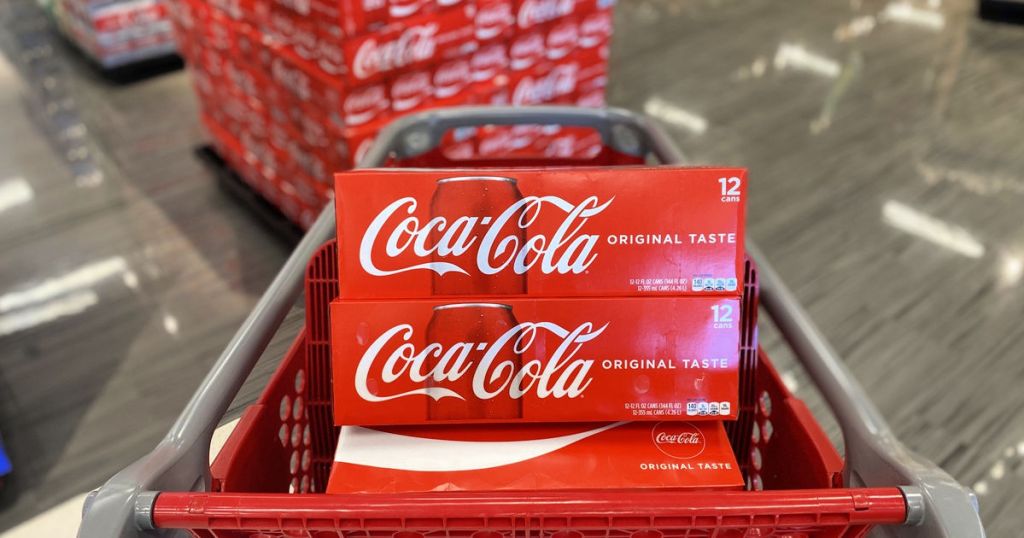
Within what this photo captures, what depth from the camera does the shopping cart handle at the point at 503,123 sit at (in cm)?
157

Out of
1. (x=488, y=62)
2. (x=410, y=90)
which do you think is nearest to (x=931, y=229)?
(x=488, y=62)

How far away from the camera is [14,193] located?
3621mm

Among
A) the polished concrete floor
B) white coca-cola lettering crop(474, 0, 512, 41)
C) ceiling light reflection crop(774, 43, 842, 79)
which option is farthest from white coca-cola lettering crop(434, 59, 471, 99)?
ceiling light reflection crop(774, 43, 842, 79)

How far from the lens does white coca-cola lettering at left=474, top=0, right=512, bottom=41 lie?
2.64 metres

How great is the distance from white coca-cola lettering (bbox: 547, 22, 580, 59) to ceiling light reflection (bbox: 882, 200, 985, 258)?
1572 mm

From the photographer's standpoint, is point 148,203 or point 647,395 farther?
point 148,203

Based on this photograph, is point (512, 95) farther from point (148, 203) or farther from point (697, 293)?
point (697, 293)

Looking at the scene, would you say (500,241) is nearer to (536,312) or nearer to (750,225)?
(536,312)

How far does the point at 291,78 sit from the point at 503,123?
4.57 feet

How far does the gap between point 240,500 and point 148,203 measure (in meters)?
3.15

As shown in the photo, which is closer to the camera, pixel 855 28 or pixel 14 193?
pixel 14 193

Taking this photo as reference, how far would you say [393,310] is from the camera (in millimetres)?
980

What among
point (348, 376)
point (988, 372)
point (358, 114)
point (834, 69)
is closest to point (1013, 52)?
point (834, 69)

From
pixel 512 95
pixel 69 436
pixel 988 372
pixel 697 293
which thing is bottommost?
pixel 988 372
